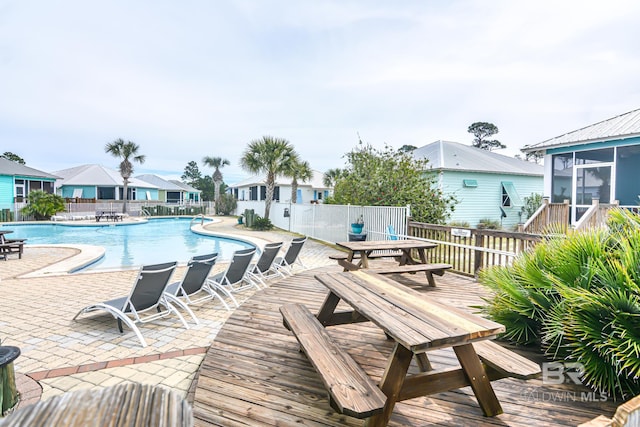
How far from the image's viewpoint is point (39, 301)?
5.78 meters

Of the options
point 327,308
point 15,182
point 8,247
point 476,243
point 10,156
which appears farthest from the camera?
point 10,156

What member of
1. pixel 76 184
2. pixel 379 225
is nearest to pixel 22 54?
pixel 379 225

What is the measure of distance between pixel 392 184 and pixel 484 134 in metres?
49.3

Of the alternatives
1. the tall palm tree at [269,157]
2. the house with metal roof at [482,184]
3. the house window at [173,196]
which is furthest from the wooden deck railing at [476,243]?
the house window at [173,196]

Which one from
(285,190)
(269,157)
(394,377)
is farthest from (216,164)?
(394,377)

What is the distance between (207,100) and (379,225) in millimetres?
15522

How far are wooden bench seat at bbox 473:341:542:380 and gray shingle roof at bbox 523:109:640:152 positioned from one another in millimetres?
10671

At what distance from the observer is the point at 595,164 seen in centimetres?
1067

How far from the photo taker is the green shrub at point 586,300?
2252mm

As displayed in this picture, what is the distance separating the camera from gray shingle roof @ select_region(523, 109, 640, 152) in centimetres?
986

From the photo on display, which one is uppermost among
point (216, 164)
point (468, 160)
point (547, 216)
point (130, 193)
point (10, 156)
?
point (10, 156)

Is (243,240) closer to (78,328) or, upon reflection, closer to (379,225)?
(379,225)

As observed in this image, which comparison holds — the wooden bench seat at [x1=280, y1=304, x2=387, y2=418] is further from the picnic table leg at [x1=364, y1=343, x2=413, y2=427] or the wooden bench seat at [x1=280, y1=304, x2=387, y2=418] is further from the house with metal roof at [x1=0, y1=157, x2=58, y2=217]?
the house with metal roof at [x1=0, y1=157, x2=58, y2=217]

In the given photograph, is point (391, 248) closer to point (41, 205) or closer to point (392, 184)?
point (392, 184)
